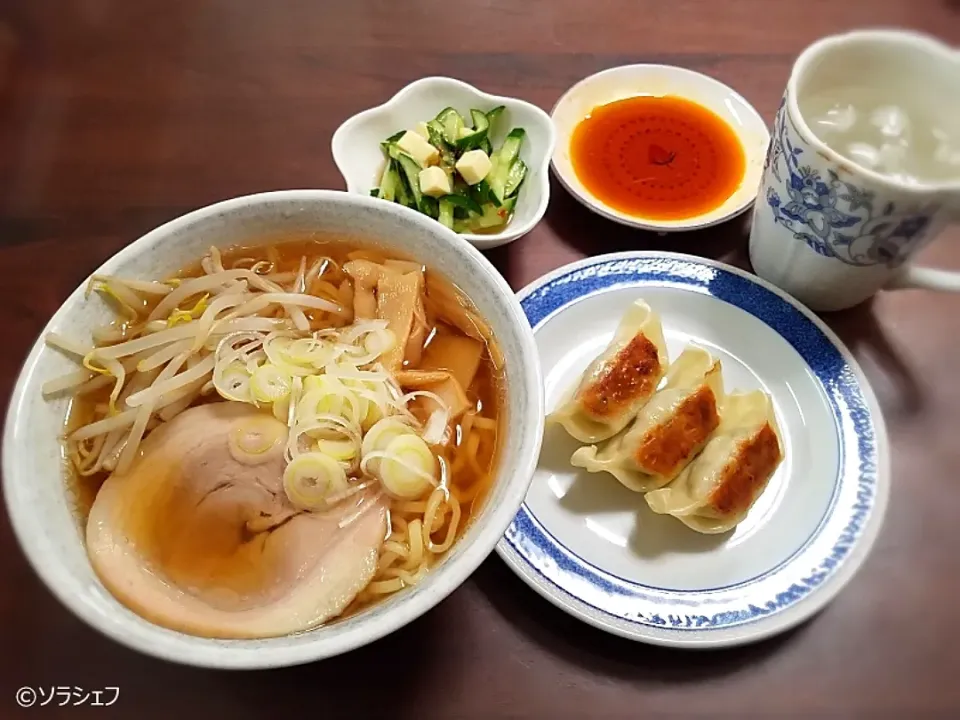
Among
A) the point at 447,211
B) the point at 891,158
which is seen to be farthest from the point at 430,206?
the point at 891,158

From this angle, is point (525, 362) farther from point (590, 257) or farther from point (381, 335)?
point (590, 257)

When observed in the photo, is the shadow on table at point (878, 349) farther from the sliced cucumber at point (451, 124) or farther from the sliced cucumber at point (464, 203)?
the sliced cucumber at point (451, 124)

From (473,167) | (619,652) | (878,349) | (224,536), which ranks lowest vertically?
(619,652)

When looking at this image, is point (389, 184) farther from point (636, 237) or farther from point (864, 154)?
point (864, 154)

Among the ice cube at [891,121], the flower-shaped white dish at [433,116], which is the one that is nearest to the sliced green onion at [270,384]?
the flower-shaped white dish at [433,116]

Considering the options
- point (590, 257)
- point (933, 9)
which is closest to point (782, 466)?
point (590, 257)

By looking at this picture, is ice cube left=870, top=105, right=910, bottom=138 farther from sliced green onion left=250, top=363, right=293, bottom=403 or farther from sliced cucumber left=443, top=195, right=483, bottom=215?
sliced green onion left=250, top=363, right=293, bottom=403

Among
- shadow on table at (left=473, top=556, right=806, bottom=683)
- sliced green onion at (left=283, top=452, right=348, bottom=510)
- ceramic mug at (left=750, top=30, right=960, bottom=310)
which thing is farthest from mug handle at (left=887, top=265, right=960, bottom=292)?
sliced green onion at (left=283, top=452, right=348, bottom=510)
